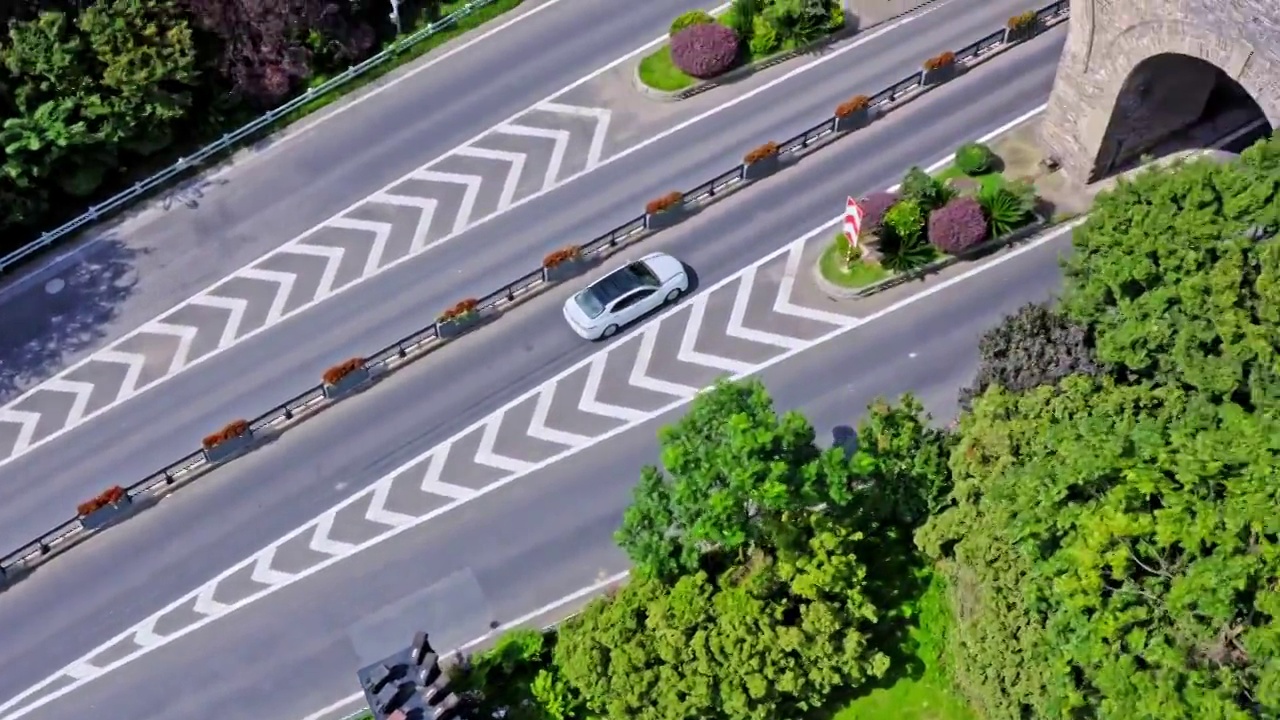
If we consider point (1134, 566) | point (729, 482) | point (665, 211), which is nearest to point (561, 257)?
point (665, 211)

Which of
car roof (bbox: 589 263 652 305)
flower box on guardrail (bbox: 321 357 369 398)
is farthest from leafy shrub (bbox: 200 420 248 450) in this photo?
car roof (bbox: 589 263 652 305)

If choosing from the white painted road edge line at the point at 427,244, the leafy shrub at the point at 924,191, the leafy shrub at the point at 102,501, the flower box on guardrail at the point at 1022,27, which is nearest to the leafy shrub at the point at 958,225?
the leafy shrub at the point at 924,191

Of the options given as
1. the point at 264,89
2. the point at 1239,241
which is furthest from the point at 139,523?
the point at 1239,241

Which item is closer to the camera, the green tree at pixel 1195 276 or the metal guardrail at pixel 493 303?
the green tree at pixel 1195 276

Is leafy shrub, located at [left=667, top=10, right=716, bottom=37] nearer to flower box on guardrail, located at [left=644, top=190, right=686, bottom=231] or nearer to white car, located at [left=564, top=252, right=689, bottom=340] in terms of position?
flower box on guardrail, located at [left=644, top=190, right=686, bottom=231]

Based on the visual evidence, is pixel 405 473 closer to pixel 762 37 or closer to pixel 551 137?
pixel 551 137

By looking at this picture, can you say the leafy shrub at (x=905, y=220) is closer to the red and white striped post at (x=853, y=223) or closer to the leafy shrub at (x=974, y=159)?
the red and white striped post at (x=853, y=223)
